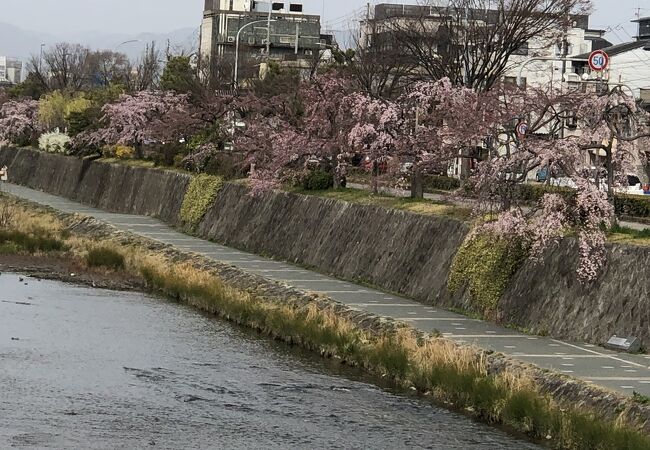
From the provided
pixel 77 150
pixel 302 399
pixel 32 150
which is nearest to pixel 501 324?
pixel 302 399

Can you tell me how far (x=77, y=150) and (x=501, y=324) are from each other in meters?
57.7

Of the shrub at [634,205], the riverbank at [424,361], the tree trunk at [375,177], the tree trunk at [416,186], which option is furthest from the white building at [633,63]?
the riverbank at [424,361]

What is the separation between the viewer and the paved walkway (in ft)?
71.8

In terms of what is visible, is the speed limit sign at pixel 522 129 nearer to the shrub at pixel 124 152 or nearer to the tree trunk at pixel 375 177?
the tree trunk at pixel 375 177

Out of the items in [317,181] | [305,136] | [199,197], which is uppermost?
Answer: [305,136]

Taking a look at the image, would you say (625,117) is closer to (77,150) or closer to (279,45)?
(77,150)

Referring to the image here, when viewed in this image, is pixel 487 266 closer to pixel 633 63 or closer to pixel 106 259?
pixel 106 259

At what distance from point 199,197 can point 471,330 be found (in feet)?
94.9

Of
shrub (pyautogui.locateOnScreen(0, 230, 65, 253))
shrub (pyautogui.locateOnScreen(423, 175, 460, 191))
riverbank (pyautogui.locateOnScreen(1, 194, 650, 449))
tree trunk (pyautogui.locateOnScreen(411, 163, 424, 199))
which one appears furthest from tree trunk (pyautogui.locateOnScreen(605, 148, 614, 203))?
shrub (pyautogui.locateOnScreen(0, 230, 65, 253))

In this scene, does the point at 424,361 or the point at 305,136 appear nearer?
the point at 424,361

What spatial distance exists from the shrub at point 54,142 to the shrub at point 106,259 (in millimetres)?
40879

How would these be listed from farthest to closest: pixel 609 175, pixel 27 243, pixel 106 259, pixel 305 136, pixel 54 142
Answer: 1. pixel 54 142
2. pixel 27 243
3. pixel 305 136
4. pixel 106 259
5. pixel 609 175

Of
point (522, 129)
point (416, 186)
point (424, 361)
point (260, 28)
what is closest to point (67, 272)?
point (416, 186)

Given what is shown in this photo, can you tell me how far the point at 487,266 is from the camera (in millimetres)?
29844
